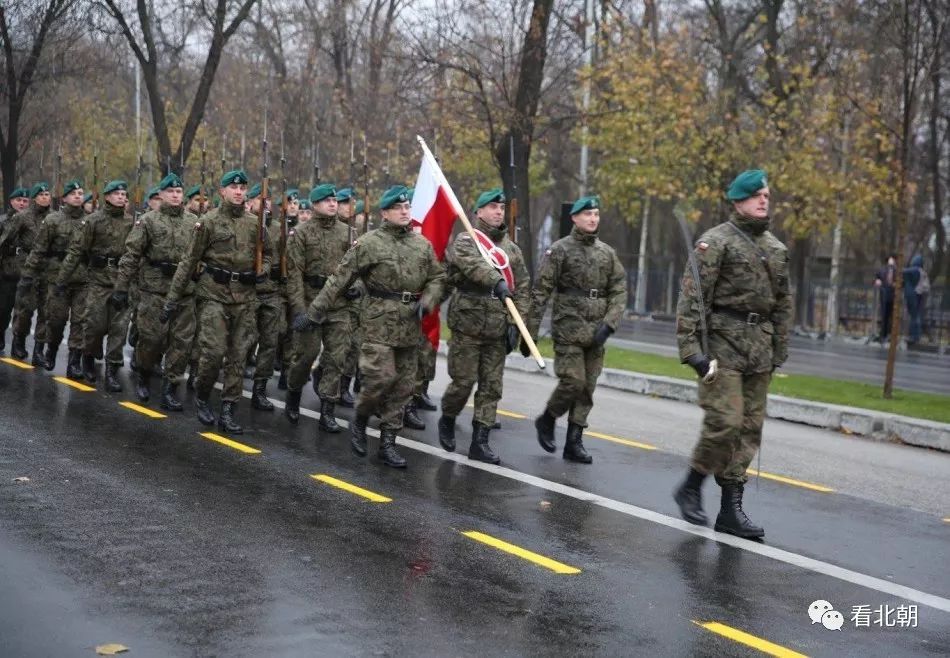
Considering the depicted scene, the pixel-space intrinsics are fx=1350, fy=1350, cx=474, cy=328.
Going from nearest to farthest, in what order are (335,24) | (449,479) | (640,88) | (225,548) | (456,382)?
(225,548)
(449,479)
(456,382)
(640,88)
(335,24)

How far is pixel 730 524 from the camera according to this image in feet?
25.7

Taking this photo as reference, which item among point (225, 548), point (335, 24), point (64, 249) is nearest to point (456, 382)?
point (225, 548)

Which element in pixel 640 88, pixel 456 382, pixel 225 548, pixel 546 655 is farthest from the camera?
pixel 640 88

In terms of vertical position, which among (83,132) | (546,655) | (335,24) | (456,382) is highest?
(335,24)

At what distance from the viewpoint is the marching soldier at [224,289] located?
10.8 meters

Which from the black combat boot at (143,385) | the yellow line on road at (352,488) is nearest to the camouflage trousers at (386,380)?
the yellow line on road at (352,488)

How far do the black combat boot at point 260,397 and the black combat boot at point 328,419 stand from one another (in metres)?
1.12

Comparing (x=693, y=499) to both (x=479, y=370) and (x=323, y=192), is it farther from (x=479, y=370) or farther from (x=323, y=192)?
(x=323, y=192)

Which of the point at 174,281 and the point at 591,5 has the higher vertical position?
the point at 591,5

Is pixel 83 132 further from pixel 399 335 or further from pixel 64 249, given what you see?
pixel 399 335

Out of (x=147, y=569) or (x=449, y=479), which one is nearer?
(x=147, y=569)

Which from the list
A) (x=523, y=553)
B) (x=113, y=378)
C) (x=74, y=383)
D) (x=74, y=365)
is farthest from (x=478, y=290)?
(x=74, y=365)

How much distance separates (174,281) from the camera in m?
10.9

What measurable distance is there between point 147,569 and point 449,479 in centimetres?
306
